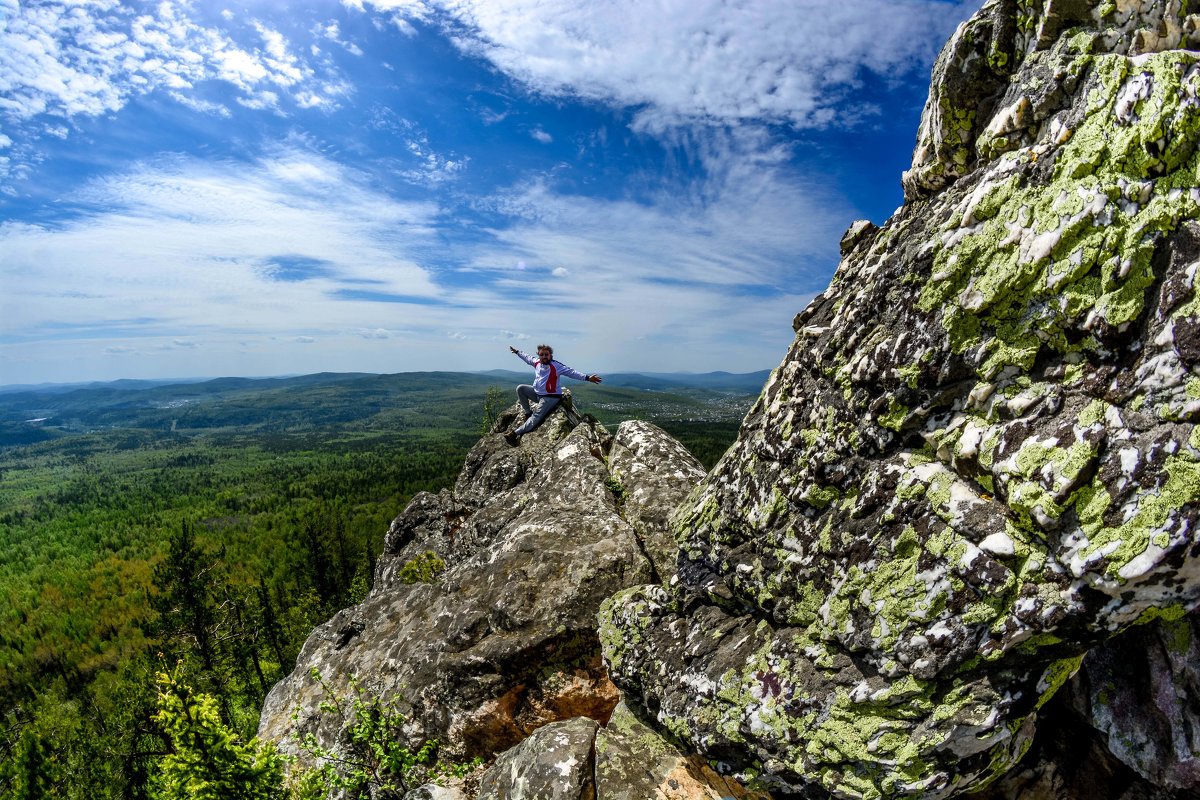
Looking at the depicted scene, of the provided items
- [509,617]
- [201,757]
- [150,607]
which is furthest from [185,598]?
[509,617]

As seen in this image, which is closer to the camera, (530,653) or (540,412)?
(530,653)

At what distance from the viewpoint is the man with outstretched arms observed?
73.2 feet

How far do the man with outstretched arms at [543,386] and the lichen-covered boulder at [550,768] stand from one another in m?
13.7

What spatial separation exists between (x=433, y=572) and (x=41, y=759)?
34.4m

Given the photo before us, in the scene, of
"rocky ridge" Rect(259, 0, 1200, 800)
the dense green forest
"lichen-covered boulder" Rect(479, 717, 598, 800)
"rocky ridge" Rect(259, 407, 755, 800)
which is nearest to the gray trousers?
"rocky ridge" Rect(259, 407, 755, 800)

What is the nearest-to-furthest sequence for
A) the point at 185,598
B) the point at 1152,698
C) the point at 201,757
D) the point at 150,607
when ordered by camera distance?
1. the point at 1152,698
2. the point at 201,757
3. the point at 185,598
4. the point at 150,607

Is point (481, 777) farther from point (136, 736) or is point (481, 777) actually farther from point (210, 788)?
point (136, 736)

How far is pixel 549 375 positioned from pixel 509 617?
1245 centimetres

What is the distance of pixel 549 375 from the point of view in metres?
22.8

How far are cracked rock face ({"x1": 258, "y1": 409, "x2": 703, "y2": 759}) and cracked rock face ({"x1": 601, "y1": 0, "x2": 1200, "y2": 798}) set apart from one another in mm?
3645

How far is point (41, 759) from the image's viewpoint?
31.6 metres

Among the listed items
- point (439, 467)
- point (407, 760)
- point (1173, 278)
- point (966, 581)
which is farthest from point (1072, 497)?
point (439, 467)

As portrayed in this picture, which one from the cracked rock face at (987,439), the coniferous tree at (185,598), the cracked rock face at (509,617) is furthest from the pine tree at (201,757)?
the coniferous tree at (185,598)

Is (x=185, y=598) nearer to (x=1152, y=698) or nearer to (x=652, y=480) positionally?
(x=652, y=480)
